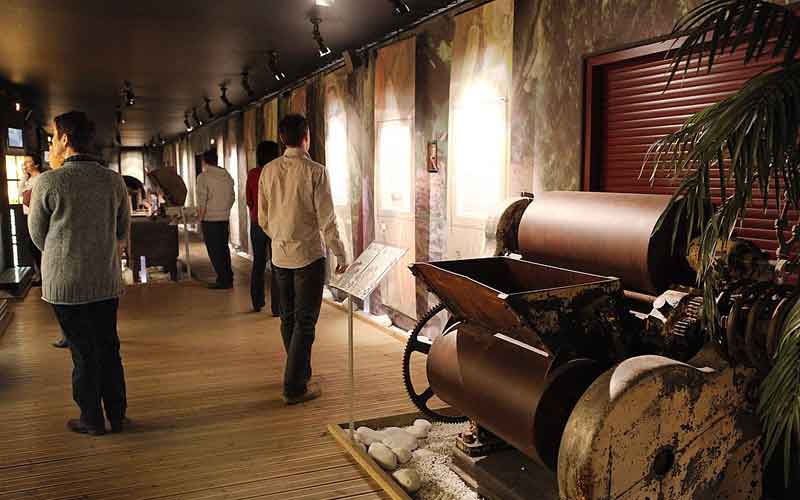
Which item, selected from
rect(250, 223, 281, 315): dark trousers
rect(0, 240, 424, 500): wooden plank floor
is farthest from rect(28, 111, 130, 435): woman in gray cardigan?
rect(250, 223, 281, 315): dark trousers

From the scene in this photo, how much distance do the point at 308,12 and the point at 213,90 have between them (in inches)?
209

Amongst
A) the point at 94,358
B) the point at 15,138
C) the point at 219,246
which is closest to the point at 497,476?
the point at 94,358

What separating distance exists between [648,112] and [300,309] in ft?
7.04

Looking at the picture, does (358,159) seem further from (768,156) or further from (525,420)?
(768,156)

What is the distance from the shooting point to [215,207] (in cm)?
779

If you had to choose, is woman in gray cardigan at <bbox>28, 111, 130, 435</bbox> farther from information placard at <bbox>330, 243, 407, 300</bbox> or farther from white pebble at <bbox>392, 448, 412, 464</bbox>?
white pebble at <bbox>392, 448, 412, 464</bbox>

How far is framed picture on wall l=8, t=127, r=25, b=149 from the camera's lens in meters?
9.48

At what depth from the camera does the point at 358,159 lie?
6.95 meters

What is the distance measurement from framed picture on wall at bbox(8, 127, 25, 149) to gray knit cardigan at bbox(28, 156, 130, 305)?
23.4ft

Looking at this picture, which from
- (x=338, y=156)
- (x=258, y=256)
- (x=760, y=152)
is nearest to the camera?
(x=760, y=152)

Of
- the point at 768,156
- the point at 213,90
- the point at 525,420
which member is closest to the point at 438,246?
the point at 525,420

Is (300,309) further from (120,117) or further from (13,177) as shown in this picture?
(120,117)

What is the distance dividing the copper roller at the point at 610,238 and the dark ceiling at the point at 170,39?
9.33ft

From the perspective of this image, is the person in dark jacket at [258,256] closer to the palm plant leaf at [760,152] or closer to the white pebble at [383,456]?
the white pebble at [383,456]
